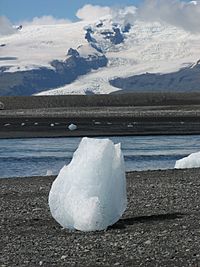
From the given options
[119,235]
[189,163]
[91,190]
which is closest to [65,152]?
[189,163]

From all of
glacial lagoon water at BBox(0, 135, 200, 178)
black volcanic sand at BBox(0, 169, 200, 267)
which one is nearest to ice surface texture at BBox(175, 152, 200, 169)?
glacial lagoon water at BBox(0, 135, 200, 178)

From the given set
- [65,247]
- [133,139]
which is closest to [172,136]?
[133,139]

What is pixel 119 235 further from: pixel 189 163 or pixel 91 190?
pixel 189 163

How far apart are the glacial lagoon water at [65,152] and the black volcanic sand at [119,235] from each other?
7.88m

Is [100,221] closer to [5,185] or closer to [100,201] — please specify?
[100,201]

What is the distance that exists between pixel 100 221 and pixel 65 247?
119 centimetres

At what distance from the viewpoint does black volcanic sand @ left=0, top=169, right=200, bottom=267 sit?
9930 millimetres

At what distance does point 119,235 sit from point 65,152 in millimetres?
21287

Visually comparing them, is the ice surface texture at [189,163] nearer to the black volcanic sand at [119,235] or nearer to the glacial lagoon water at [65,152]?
the glacial lagoon water at [65,152]

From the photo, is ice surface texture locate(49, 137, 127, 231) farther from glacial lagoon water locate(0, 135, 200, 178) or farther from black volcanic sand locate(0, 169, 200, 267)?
glacial lagoon water locate(0, 135, 200, 178)

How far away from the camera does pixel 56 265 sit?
972 cm


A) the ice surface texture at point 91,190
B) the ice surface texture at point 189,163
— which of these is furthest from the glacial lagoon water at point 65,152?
the ice surface texture at point 91,190

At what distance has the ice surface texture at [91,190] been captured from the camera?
11789 millimetres

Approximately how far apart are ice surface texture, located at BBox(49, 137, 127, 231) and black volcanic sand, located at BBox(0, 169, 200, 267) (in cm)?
20
